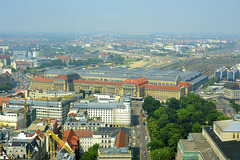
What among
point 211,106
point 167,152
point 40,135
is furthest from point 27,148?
point 211,106

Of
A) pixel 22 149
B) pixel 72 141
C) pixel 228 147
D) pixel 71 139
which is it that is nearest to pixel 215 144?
pixel 228 147

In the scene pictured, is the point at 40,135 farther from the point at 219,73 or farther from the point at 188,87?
the point at 219,73

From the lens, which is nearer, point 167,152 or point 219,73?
point 167,152

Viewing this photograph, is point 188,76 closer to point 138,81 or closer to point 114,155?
point 138,81

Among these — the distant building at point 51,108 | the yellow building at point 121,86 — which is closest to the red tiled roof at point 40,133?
the distant building at point 51,108

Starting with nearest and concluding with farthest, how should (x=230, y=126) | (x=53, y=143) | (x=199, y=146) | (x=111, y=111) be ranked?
(x=53, y=143)
(x=230, y=126)
(x=199, y=146)
(x=111, y=111)

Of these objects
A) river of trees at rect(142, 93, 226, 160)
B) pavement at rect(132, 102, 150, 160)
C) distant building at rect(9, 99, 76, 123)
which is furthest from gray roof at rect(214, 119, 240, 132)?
distant building at rect(9, 99, 76, 123)
